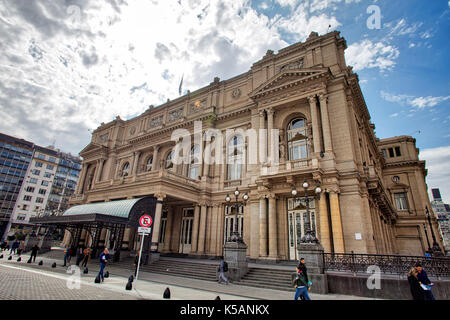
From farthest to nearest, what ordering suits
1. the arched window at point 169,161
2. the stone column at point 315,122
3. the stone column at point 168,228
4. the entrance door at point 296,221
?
1. the arched window at point 169,161
2. the stone column at point 168,228
3. the stone column at point 315,122
4. the entrance door at point 296,221

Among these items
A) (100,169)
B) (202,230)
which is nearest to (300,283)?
(202,230)

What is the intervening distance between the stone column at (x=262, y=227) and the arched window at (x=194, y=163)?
33.1ft

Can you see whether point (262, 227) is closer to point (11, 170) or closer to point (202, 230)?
point (202, 230)

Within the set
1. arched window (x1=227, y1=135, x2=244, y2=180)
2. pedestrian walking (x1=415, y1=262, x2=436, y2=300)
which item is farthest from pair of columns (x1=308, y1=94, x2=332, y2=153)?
pedestrian walking (x1=415, y1=262, x2=436, y2=300)

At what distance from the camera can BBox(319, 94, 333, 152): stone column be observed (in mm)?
19595

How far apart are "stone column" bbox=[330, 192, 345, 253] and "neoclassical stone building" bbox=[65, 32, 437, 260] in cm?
7

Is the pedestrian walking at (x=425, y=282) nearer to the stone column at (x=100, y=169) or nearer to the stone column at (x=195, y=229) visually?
the stone column at (x=195, y=229)

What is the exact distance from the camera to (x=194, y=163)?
29.2 meters

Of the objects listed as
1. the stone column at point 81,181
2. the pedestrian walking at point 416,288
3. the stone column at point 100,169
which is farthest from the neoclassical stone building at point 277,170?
the stone column at point 81,181

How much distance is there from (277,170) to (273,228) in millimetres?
4679

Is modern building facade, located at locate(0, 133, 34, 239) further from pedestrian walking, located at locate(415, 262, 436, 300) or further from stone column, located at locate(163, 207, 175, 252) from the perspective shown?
pedestrian walking, located at locate(415, 262, 436, 300)

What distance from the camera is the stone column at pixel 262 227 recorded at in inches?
778
